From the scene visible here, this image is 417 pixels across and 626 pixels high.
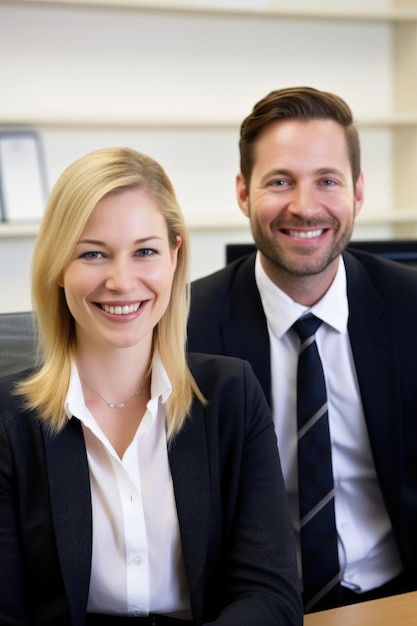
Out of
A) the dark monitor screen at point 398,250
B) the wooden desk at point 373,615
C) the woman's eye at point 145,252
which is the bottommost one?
the wooden desk at point 373,615

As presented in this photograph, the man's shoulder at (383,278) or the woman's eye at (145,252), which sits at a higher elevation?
the woman's eye at (145,252)

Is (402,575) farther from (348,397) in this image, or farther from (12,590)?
(12,590)

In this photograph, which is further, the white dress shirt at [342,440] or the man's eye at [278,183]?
the man's eye at [278,183]

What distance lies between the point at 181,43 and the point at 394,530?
277cm

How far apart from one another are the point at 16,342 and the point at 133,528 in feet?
1.42

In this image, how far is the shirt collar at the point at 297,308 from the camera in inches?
72.3

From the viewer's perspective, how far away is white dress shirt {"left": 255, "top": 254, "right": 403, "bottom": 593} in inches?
70.0

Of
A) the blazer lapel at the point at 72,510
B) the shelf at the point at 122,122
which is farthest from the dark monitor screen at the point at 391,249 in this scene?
the shelf at the point at 122,122

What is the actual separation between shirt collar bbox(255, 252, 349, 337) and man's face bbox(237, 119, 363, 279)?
0.17ft

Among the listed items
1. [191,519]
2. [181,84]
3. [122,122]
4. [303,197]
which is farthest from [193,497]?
[181,84]

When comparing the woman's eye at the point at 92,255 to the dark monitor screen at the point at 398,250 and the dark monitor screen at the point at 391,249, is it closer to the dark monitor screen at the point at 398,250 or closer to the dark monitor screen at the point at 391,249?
the dark monitor screen at the point at 391,249

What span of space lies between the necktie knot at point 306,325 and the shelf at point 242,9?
7.19 feet

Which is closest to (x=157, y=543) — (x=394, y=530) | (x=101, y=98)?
(x=394, y=530)

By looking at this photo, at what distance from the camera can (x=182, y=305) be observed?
153 centimetres
